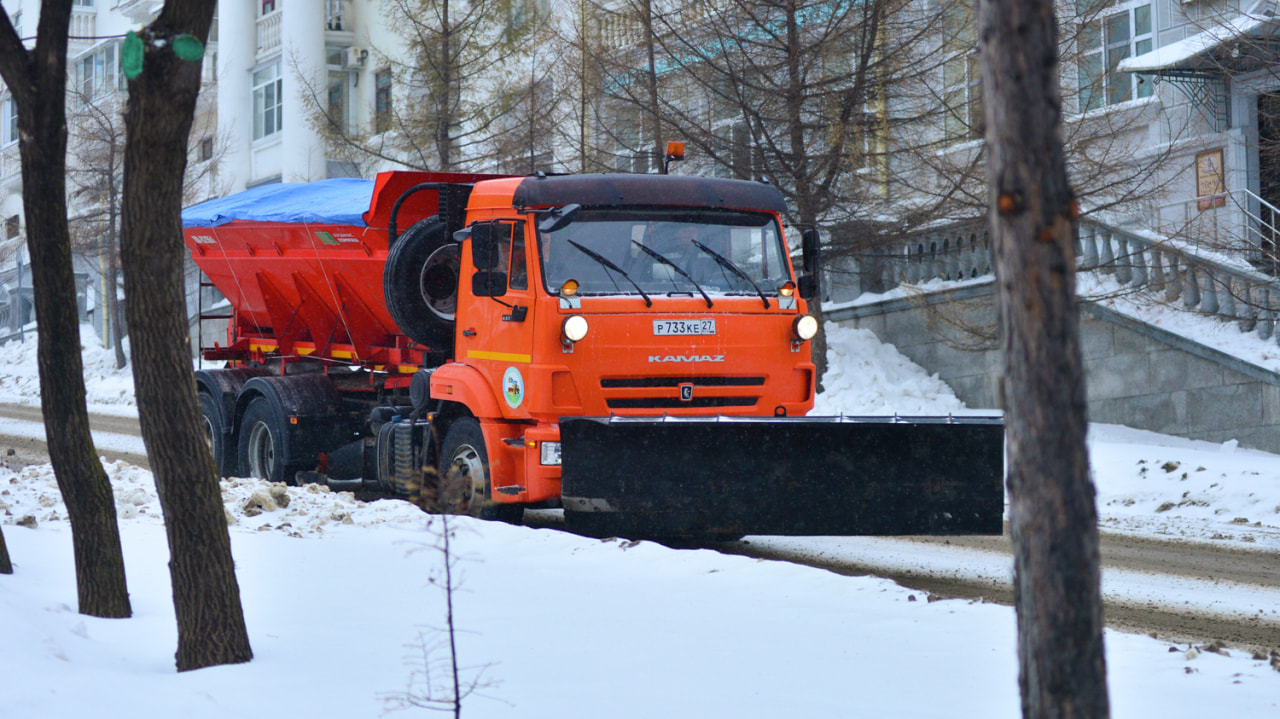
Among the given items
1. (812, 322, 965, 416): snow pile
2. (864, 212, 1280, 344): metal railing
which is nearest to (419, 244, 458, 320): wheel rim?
(864, 212, 1280, 344): metal railing

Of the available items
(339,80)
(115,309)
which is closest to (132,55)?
(115,309)

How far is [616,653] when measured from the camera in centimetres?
574

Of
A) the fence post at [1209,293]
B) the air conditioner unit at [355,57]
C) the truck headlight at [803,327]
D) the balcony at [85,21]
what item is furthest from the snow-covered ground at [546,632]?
the balcony at [85,21]

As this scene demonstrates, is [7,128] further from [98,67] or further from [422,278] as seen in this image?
[422,278]

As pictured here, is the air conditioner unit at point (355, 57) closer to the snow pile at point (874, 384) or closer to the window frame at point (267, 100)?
the window frame at point (267, 100)

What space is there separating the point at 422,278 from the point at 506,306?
1.45 metres

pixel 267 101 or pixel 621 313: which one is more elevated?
pixel 267 101

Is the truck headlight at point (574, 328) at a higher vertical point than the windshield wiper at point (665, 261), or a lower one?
lower

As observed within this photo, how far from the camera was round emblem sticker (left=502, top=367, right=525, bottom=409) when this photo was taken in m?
9.08

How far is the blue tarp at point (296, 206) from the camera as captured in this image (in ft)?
36.9

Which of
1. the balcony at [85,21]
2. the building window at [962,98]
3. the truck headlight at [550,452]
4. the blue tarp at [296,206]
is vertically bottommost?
the truck headlight at [550,452]

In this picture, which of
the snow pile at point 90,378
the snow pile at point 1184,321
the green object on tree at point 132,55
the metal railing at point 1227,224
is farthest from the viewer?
the snow pile at point 90,378

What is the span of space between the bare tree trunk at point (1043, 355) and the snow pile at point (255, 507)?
22.1ft

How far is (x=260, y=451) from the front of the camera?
42.1 feet
